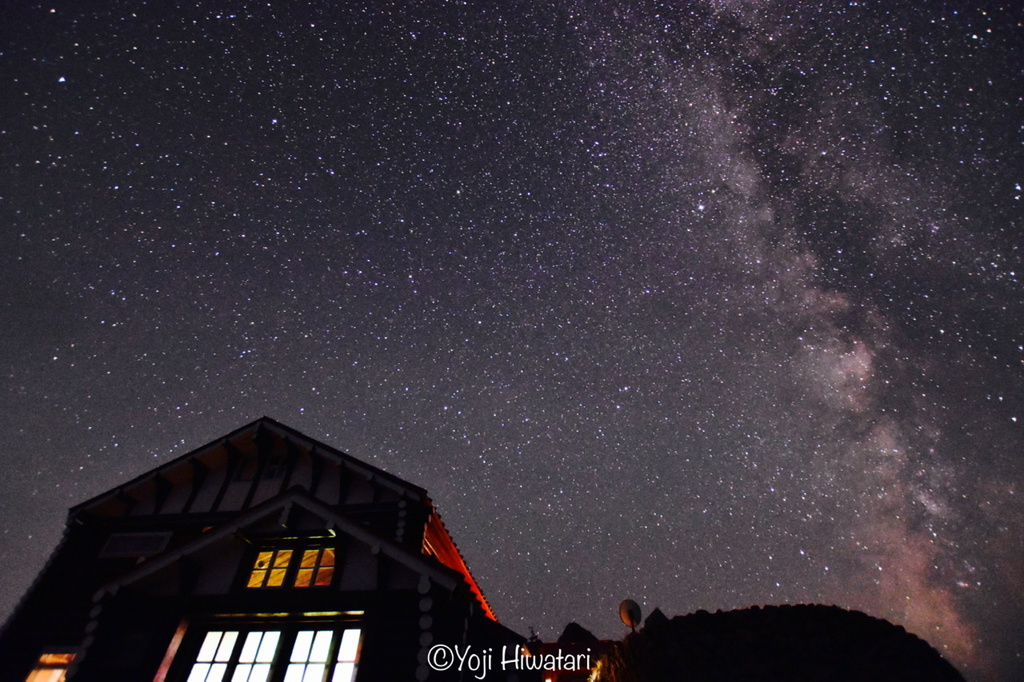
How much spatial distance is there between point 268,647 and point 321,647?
3.69 ft

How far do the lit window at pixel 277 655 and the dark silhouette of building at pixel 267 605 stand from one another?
0.07 feet

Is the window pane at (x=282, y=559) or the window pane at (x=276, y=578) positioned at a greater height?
the window pane at (x=282, y=559)

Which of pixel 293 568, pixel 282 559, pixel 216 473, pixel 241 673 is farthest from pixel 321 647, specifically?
pixel 216 473

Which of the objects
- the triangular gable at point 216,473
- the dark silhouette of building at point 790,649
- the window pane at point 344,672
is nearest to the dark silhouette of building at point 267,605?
the window pane at point 344,672

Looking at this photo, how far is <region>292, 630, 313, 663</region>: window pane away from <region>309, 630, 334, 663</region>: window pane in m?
0.10

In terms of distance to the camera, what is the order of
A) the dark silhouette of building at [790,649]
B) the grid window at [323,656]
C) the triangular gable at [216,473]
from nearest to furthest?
the dark silhouette of building at [790,649] < the grid window at [323,656] < the triangular gable at [216,473]

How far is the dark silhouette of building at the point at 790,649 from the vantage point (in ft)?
21.1

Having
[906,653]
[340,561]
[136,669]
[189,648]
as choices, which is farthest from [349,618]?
[906,653]

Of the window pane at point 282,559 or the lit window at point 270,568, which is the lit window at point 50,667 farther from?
the window pane at point 282,559

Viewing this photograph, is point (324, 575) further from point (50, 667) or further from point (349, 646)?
point (50, 667)

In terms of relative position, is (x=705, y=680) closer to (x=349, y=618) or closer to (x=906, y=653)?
(x=906, y=653)

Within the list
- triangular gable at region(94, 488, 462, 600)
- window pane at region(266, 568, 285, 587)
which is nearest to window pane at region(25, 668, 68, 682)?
triangular gable at region(94, 488, 462, 600)

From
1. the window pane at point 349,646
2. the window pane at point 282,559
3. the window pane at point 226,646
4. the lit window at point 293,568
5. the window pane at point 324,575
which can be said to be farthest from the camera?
the window pane at point 282,559

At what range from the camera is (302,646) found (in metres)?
10.8
